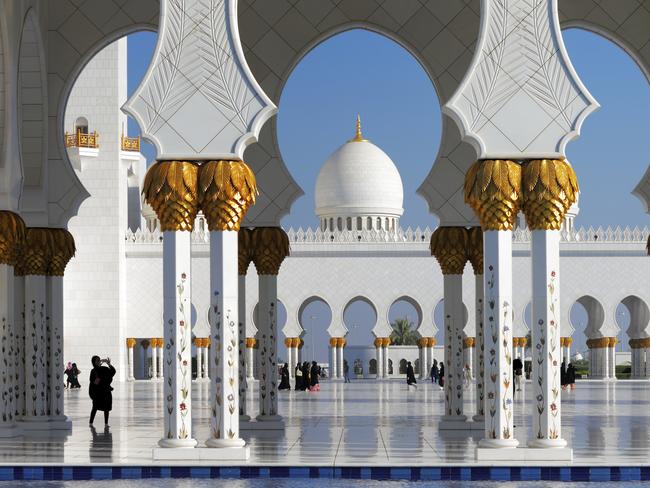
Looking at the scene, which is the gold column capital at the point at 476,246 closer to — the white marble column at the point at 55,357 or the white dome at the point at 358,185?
the white marble column at the point at 55,357

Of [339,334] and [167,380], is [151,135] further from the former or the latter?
[339,334]

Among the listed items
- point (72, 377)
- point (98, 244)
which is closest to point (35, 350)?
point (72, 377)

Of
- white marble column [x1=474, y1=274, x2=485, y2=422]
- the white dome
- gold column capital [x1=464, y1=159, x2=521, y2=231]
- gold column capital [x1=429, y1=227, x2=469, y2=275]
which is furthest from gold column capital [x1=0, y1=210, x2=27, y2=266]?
the white dome

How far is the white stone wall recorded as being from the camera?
90.8ft

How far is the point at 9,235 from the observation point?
34.7 feet

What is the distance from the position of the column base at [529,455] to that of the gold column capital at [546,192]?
4.88 ft

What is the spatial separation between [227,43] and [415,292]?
75.2ft

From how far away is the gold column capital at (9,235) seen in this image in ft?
34.6

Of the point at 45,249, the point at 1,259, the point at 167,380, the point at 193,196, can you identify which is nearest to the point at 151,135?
the point at 193,196

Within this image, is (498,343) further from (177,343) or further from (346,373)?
(346,373)

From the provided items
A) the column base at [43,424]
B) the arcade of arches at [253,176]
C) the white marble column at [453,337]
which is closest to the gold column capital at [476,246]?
the arcade of arches at [253,176]

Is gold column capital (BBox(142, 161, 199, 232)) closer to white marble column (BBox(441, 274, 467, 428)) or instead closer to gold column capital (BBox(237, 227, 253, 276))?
gold column capital (BBox(237, 227, 253, 276))

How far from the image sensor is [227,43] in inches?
332

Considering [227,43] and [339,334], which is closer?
[227,43]
